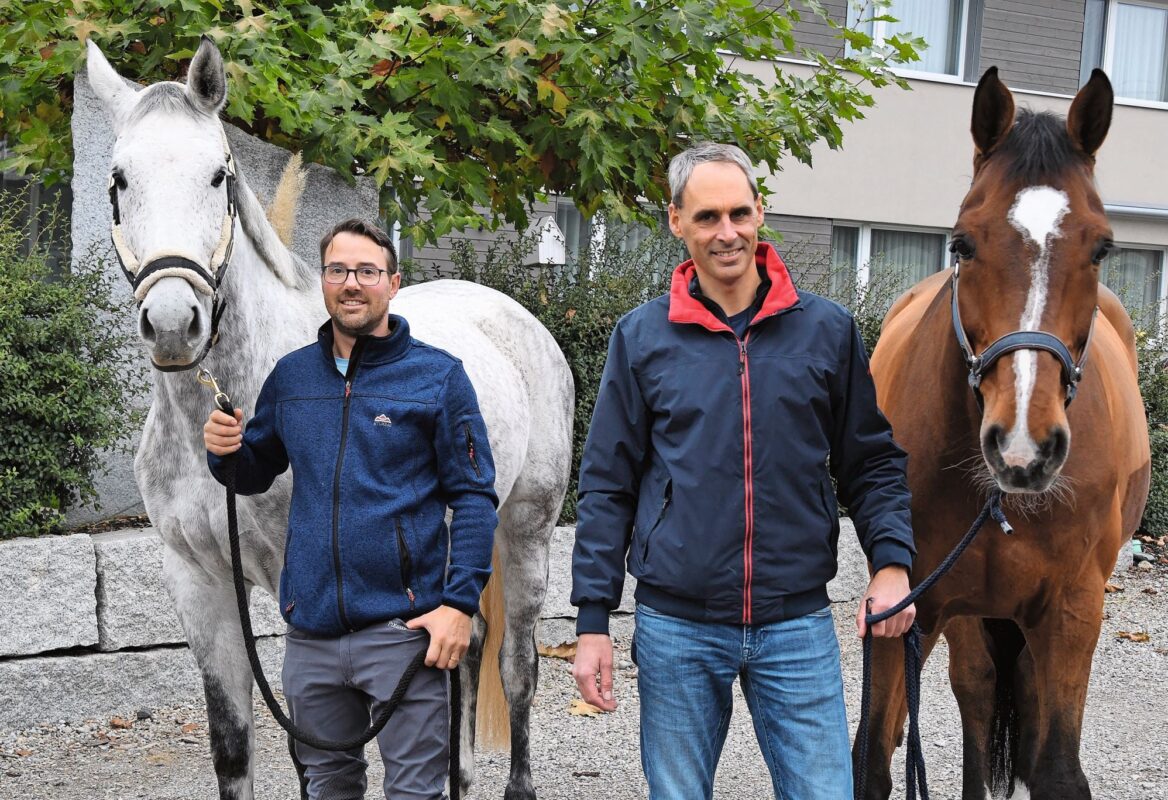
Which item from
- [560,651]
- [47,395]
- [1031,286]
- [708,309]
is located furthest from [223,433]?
[560,651]

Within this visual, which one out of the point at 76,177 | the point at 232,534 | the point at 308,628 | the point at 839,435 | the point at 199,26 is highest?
the point at 199,26

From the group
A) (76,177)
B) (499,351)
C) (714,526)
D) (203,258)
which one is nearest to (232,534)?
(203,258)

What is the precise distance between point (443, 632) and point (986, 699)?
2435 millimetres

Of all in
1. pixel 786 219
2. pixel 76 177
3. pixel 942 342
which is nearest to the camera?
pixel 942 342

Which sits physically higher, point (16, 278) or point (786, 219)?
point (786, 219)

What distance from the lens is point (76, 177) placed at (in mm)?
5590

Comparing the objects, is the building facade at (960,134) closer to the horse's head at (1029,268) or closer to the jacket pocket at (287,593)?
the horse's head at (1029,268)

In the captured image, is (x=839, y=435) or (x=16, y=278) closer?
(x=839, y=435)

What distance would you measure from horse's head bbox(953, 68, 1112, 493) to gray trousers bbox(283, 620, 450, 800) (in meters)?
1.37

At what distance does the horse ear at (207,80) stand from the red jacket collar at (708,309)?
125cm

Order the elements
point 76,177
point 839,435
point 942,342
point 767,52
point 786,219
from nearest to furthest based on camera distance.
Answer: point 839,435 → point 942,342 → point 76,177 → point 767,52 → point 786,219

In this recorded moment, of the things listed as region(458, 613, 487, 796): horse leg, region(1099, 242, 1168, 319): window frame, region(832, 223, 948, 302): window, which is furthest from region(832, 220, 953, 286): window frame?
region(458, 613, 487, 796): horse leg

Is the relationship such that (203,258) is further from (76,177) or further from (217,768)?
(76,177)

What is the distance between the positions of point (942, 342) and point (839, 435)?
0.72m
